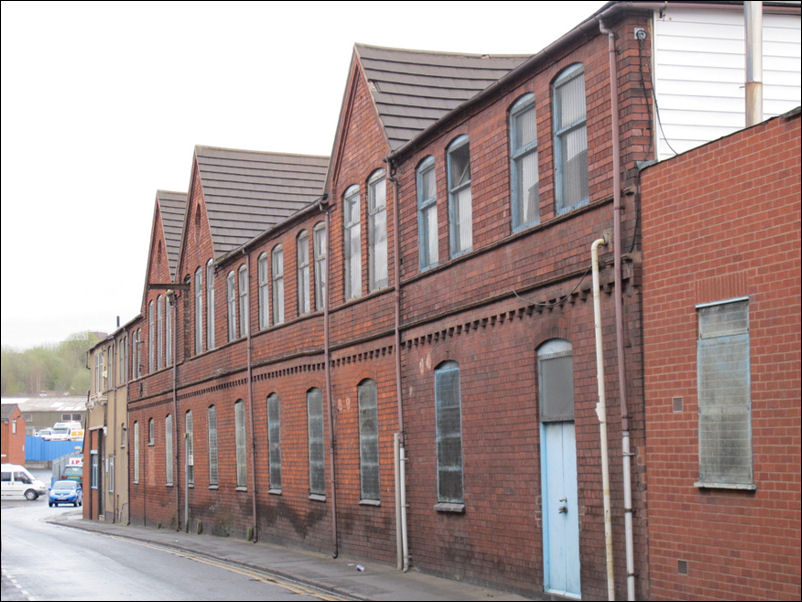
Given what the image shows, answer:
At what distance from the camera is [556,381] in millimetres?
15211

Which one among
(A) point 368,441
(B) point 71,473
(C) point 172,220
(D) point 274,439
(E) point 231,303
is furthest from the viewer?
(B) point 71,473

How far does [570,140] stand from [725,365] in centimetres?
430

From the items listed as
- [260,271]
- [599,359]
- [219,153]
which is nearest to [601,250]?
[599,359]

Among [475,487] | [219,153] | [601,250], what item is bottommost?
[475,487]

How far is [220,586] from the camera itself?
1770 cm

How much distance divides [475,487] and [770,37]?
7.60 m

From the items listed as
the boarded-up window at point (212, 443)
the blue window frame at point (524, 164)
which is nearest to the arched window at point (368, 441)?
the blue window frame at point (524, 164)

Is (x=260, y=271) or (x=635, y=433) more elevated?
(x=260, y=271)

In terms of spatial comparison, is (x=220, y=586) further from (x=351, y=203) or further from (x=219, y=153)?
(x=219, y=153)

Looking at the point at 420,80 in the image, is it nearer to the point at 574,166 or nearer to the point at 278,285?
the point at 278,285

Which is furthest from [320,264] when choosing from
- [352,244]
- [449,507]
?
[449,507]

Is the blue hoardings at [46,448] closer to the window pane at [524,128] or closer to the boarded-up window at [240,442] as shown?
the boarded-up window at [240,442]

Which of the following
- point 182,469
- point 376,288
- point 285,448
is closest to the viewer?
point 376,288

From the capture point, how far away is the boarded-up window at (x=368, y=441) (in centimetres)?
2150
